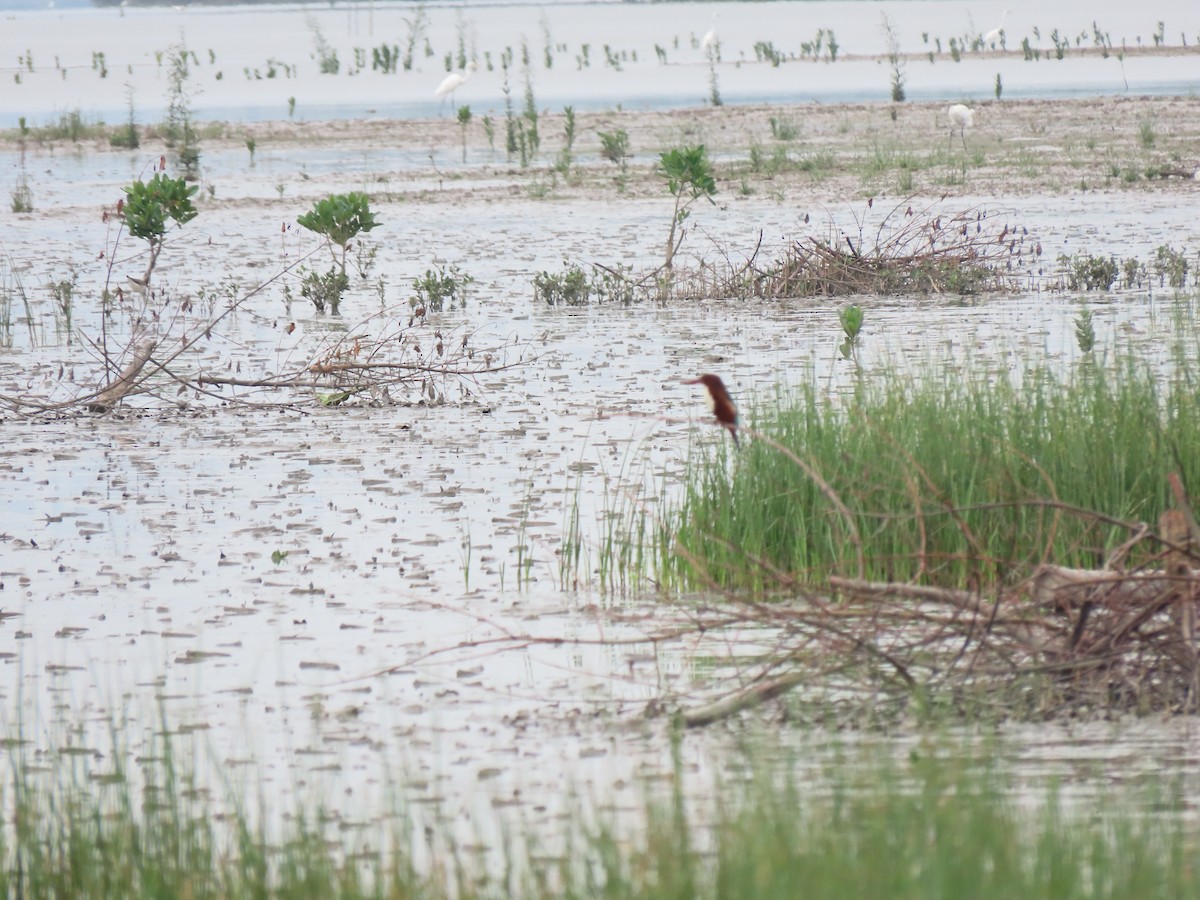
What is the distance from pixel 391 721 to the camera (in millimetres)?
5477

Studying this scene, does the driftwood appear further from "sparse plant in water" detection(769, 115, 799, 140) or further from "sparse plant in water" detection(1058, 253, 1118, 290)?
"sparse plant in water" detection(769, 115, 799, 140)

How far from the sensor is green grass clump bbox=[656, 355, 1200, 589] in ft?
21.2

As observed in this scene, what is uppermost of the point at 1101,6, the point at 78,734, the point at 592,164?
the point at 1101,6

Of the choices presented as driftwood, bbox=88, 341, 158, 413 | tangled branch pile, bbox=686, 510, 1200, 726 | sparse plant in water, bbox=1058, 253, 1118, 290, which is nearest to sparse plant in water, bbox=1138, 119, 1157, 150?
sparse plant in water, bbox=1058, 253, 1118, 290

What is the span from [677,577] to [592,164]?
71.1 ft

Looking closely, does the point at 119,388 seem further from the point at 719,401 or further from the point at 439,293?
the point at 719,401

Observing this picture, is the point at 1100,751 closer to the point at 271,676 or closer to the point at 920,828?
the point at 920,828

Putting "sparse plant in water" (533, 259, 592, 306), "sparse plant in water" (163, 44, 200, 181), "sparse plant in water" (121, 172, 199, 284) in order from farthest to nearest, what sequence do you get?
"sparse plant in water" (163, 44, 200, 181)
"sparse plant in water" (533, 259, 592, 306)
"sparse plant in water" (121, 172, 199, 284)

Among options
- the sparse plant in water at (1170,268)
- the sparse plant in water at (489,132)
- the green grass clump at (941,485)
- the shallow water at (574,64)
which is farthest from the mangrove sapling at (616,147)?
the green grass clump at (941,485)

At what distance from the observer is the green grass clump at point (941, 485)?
647 centimetres

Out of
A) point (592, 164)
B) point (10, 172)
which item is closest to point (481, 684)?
point (592, 164)

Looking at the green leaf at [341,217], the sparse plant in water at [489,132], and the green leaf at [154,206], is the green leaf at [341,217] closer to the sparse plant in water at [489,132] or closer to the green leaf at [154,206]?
the green leaf at [154,206]

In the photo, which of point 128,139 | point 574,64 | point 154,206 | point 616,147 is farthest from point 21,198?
point 574,64

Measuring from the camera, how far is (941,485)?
6.67 metres
